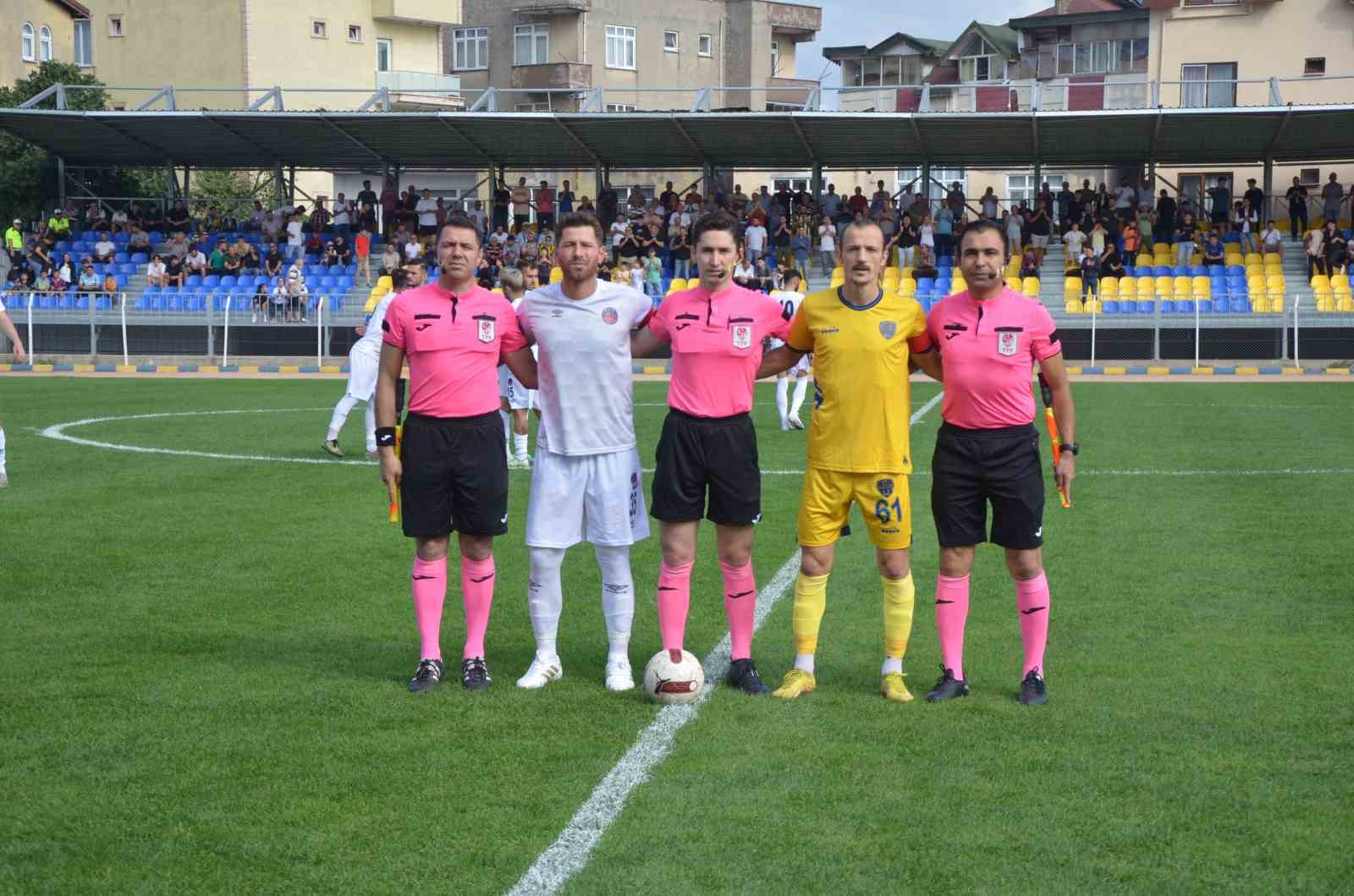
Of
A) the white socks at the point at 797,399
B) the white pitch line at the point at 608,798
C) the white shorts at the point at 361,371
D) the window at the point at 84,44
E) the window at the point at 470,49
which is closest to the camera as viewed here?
the white pitch line at the point at 608,798

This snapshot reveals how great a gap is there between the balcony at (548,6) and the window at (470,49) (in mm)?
2353

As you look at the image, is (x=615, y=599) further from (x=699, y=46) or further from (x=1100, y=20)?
(x=699, y=46)

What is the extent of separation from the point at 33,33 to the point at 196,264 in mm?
31742

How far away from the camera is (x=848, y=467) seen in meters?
6.34

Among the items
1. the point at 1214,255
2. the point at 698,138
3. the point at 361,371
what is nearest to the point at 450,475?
the point at 361,371

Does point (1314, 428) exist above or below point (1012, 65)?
below

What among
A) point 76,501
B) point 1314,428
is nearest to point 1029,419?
point 76,501

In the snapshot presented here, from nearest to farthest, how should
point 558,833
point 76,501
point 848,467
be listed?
point 558,833 < point 848,467 < point 76,501

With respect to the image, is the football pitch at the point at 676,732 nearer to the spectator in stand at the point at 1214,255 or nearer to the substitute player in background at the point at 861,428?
the substitute player in background at the point at 861,428

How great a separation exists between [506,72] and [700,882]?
66639 mm

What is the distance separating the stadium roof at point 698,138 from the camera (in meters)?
34.5

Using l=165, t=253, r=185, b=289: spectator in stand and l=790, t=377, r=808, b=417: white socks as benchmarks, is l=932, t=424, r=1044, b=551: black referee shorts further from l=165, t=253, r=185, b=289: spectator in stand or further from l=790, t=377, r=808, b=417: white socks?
l=165, t=253, r=185, b=289: spectator in stand

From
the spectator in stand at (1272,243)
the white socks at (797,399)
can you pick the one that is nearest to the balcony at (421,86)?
the spectator in stand at (1272,243)

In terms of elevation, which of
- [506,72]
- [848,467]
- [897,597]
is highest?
[506,72]
